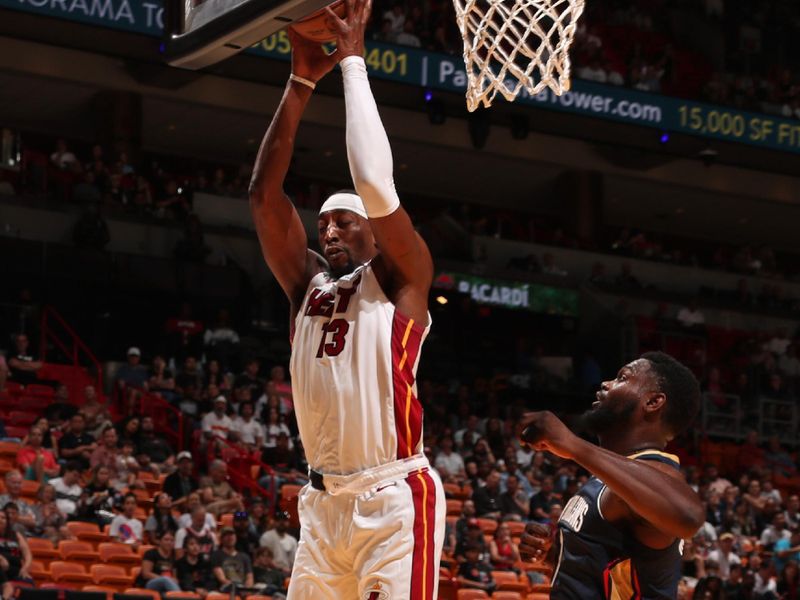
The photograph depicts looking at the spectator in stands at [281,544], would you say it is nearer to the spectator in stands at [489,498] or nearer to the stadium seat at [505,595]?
the stadium seat at [505,595]

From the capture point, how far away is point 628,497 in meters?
4.07

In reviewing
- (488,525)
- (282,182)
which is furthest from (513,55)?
(488,525)

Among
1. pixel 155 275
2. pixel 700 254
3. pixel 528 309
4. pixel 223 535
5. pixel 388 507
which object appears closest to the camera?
pixel 388 507

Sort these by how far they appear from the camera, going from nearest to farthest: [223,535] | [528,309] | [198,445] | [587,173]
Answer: [223,535] < [198,445] < [528,309] < [587,173]

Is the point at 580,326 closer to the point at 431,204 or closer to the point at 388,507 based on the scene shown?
the point at 431,204

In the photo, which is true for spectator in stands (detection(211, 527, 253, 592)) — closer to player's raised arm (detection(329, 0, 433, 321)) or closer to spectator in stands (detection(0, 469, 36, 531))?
spectator in stands (detection(0, 469, 36, 531))

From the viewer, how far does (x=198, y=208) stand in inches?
823

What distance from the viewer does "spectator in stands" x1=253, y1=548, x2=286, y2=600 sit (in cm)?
1234

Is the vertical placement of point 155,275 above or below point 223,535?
above

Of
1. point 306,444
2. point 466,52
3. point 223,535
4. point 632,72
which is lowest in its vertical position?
point 223,535

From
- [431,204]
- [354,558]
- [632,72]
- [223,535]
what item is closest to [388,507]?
[354,558]

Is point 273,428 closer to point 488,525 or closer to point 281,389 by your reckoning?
point 281,389

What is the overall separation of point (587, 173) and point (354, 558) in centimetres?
2138

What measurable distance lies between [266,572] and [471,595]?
6.22 feet
